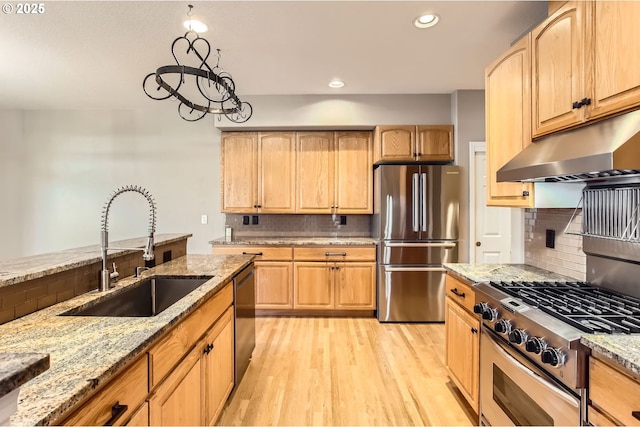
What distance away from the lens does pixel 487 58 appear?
2803 mm

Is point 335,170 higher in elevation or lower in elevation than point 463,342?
higher

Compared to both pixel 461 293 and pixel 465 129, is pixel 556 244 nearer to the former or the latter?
pixel 461 293

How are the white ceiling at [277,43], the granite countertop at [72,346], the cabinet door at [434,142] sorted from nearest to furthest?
the granite countertop at [72,346] < the white ceiling at [277,43] < the cabinet door at [434,142]

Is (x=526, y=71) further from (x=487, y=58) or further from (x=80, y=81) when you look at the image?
(x=80, y=81)

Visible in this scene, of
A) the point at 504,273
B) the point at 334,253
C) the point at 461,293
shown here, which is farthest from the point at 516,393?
the point at 334,253

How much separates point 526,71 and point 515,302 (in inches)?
53.0

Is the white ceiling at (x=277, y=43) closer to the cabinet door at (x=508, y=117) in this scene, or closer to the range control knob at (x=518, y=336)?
the cabinet door at (x=508, y=117)

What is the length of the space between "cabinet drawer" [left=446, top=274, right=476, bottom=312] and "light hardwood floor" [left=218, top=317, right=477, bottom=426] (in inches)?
27.7

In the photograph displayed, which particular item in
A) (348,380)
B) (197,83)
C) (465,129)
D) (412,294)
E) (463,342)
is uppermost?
(465,129)

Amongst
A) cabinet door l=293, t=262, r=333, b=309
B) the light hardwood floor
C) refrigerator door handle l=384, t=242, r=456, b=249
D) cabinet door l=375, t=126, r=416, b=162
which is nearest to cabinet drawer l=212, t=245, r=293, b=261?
cabinet door l=293, t=262, r=333, b=309

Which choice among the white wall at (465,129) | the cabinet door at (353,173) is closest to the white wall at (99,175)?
the cabinet door at (353,173)

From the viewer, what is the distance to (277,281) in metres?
3.69

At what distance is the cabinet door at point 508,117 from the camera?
1.85 m

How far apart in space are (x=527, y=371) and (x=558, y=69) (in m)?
1.48
